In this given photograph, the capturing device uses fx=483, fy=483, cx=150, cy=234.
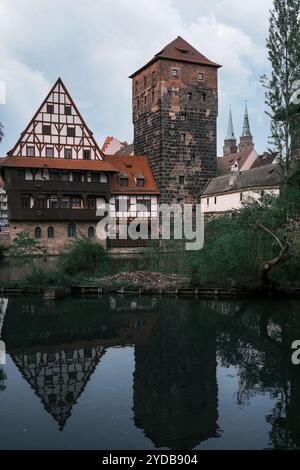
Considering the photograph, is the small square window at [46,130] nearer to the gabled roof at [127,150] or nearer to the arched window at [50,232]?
the arched window at [50,232]

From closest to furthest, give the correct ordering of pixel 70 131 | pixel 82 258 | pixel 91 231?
pixel 82 258 → pixel 70 131 → pixel 91 231

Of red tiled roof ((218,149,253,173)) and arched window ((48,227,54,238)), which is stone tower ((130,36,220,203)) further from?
red tiled roof ((218,149,253,173))

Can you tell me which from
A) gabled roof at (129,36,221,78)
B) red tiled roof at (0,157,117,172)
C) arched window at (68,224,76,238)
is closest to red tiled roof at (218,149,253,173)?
gabled roof at (129,36,221,78)

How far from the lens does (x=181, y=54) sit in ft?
157

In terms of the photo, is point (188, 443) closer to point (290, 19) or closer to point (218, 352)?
point (218, 352)

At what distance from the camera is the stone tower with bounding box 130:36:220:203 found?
46844 mm

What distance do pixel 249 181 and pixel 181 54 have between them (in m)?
14.7

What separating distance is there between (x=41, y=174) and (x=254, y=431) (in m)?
37.9

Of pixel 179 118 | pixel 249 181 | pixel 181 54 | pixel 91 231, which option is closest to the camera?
pixel 249 181

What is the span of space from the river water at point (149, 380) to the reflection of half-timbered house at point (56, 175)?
25585 mm

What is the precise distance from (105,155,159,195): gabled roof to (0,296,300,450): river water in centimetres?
2946

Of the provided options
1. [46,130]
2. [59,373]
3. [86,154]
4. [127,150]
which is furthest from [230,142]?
[59,373]

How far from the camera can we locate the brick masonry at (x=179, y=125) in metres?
46.8

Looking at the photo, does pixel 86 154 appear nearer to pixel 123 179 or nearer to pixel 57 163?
pixel 57 163
